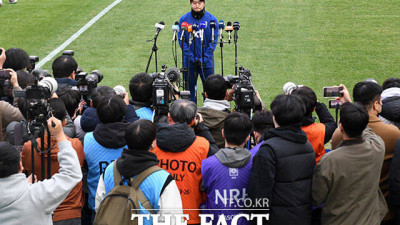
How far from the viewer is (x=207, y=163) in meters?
3.96

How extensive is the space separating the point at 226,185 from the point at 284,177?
442 millimetres

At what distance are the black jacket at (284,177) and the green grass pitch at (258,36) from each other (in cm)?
580

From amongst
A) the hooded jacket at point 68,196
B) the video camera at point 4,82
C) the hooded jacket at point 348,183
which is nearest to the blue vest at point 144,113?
the hooded jacket at point 68,196

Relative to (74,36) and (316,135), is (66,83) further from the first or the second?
(74,36)

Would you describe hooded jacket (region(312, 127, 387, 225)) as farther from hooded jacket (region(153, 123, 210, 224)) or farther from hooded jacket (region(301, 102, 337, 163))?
hooded jacket (region(153, 123, 210, 224))

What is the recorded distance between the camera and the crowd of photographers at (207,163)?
3.48m

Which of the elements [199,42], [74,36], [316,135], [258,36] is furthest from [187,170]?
[74,36]

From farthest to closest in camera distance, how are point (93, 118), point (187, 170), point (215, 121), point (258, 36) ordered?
point (258, 36) < point (215, 121) < point (93, 118) < point (187, 170)

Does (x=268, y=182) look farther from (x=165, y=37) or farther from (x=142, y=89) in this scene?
(x=165, y=37)

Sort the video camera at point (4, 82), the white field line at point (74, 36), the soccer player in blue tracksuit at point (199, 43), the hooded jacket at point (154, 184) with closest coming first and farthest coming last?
1. the hooded jacket at point (154, 184)
2. the video camera at point (4, 82)
3. the soccer player in blue tracksuit at point (199, 43)
4. the white field line at point (74, 36)

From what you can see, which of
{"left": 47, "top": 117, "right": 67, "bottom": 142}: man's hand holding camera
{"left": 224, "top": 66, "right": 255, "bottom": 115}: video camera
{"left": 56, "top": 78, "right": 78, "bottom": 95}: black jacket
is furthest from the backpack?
{"left": 56, "top": 78, "right": 78, "bottom": 95}: black jacket

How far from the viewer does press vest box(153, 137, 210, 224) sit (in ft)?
13.5

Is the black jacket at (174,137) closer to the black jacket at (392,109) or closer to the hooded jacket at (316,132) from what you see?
the hooded jacket at (316,132)

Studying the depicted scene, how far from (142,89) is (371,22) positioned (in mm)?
9929
